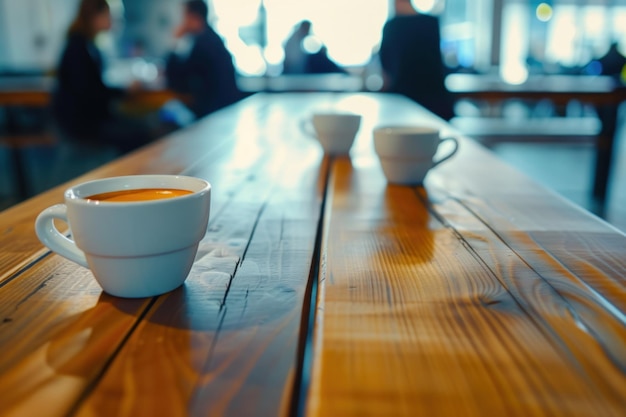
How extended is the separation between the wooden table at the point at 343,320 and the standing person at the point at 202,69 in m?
2.88

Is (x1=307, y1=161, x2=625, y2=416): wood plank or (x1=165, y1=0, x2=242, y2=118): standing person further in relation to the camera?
(x1=165, y1=0, x2=242, y2=118): standing person

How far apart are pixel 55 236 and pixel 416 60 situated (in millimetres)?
2754

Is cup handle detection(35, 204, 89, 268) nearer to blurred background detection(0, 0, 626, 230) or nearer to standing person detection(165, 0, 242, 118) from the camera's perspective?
standing person detection(165, 0, 242, 118)

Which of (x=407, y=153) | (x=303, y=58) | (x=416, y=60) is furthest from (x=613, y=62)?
(x=407, y=153)

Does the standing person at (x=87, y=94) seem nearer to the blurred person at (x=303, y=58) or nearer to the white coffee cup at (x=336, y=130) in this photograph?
the white coffee cup at (x=336, y=130)

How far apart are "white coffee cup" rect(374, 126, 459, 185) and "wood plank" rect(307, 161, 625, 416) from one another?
0.29m

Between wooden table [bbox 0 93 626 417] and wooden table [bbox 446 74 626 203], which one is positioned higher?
wooden table [bbox 0 93 626 417]

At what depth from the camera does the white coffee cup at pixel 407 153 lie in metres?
0.90

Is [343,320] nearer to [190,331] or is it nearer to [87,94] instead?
[190,331]

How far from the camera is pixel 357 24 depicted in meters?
7.23

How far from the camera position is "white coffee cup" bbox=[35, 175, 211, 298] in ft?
1.53

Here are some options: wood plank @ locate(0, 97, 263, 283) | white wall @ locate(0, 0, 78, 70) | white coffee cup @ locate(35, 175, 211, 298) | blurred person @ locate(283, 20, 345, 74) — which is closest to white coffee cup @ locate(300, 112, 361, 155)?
wood plank @ locate(0, 97, 263, 283)

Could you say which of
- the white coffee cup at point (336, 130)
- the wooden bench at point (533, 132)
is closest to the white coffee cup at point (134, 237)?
the white coffee cup at point (336, 130)

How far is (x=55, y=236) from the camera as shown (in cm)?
54
